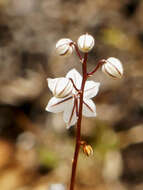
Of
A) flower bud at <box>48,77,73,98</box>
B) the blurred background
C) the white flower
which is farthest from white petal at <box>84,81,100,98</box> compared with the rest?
the blurred background

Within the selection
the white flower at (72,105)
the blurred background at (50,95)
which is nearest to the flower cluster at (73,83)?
the white flower at (72,105)

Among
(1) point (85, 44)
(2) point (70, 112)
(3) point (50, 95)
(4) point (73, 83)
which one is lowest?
(2) point (70, 112)

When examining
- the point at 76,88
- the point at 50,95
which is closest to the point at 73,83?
the point at 76,88

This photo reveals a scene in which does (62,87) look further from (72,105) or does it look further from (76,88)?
(72,105)

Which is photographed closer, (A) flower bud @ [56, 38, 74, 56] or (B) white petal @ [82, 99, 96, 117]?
(A) flower bud @ [56, 38, 74, 56]

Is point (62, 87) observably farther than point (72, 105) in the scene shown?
No

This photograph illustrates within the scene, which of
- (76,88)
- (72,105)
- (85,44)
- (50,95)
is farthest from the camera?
(50,95)

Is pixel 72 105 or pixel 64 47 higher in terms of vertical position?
pixel 64 47

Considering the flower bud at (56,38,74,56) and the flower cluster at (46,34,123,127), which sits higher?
the flower bud at (56,38,74,56)

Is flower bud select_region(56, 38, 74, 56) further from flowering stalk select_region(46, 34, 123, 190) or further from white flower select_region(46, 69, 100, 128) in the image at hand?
white flower select_region(46, 69, 100, 128)
